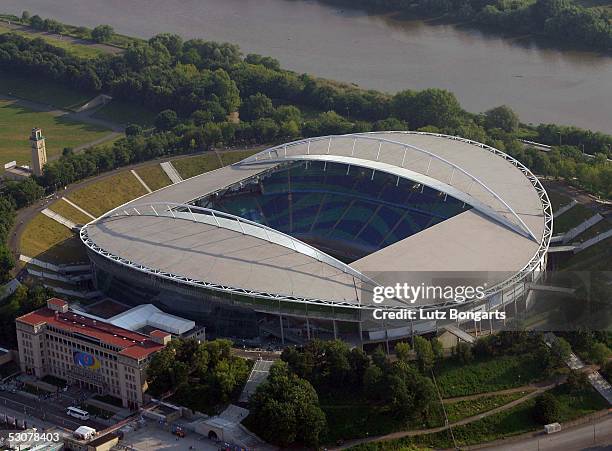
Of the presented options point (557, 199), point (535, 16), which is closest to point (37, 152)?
point (557, 199)

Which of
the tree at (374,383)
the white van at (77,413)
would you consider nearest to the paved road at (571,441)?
the tree at (374,383)

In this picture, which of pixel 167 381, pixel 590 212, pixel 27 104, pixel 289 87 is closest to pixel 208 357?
pixel 167 381

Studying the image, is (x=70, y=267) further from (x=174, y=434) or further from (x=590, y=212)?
(x=590, y=212)

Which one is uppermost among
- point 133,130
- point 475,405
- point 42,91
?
point 42,91

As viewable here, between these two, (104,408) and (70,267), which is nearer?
(104,408)

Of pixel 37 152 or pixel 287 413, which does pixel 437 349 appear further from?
pixel 37 152

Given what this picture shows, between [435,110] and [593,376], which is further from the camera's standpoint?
[435,110]

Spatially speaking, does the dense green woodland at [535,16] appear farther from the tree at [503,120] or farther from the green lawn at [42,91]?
the green lawn at [42,91]
